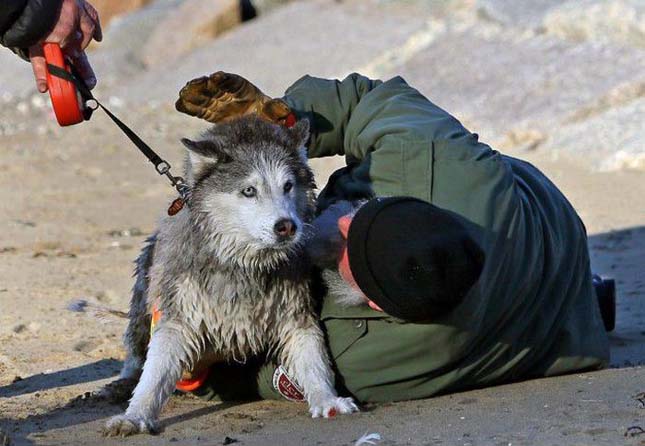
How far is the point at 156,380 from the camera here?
17.4 feet

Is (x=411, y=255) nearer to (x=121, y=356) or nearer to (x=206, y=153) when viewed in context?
(x=206, y=153)

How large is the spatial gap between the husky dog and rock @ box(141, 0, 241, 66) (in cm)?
1469

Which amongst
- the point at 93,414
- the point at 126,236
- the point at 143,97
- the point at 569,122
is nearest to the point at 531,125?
the point at 569,122

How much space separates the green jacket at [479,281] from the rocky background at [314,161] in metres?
0.13

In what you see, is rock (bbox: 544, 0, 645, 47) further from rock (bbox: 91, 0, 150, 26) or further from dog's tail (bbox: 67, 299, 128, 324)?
rock (bbox: 91, 0, 150, 26)

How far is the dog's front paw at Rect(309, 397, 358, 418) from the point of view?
5.26 m

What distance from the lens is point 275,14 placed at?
20.1m

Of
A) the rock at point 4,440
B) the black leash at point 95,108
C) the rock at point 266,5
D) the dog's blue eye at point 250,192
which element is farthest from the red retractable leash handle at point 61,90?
the rock at point 266,5

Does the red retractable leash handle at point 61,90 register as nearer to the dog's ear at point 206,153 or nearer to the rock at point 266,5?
the dog's ear at point 206,153

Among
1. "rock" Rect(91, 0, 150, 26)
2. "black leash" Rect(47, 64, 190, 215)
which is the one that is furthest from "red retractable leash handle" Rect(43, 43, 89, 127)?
"rock" Rect(91, 0, 150, 26)

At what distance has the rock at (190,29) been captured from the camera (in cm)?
2028

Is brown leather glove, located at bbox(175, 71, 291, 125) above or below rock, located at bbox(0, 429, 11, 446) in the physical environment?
above

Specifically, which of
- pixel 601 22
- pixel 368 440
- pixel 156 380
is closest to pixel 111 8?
pixel 601 22

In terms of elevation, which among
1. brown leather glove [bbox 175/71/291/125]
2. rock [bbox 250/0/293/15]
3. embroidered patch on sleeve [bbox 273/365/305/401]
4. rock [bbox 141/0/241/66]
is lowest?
embroidered patch on sleeve [bbox 273/365/305/401]
